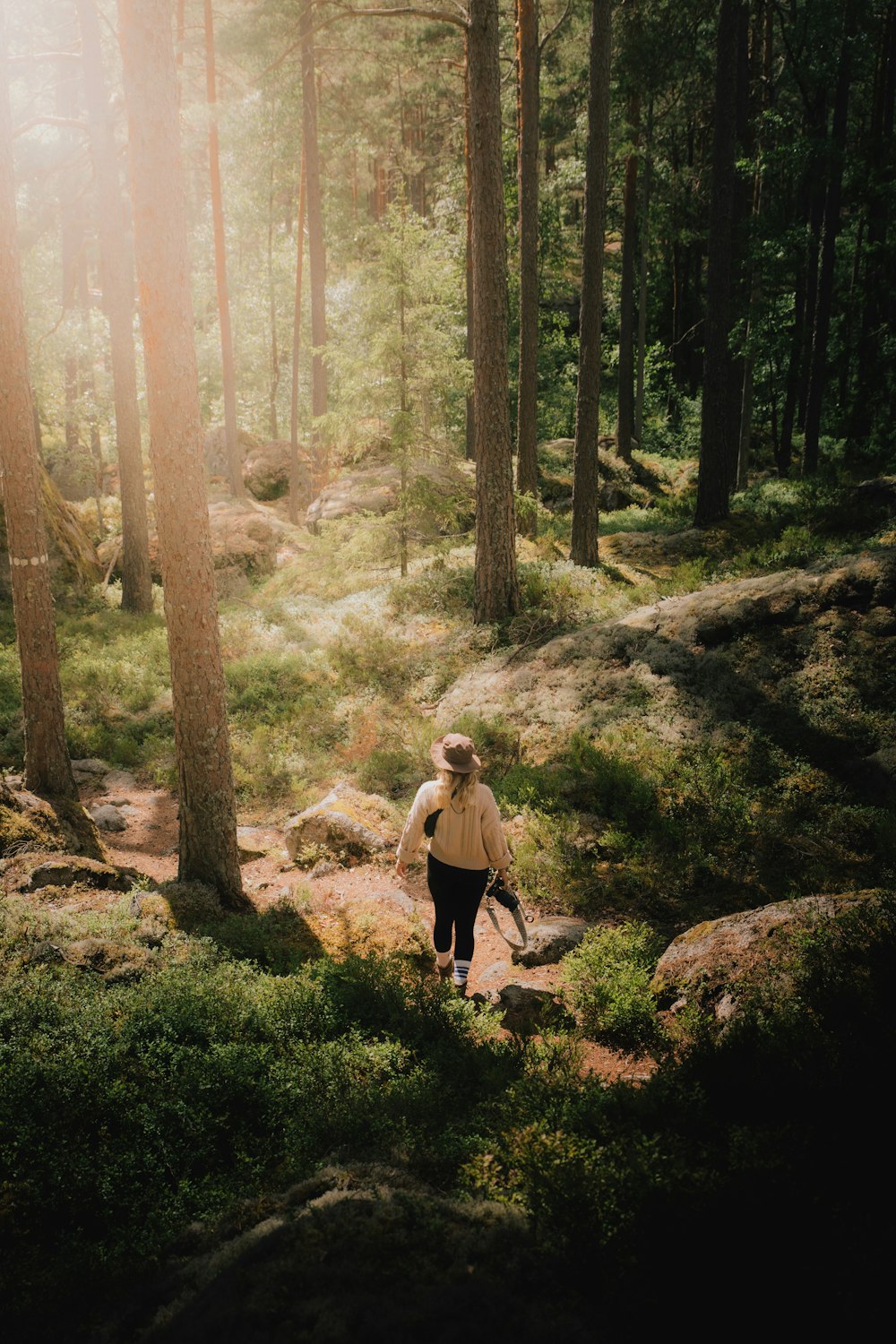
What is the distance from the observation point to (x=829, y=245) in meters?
21.5

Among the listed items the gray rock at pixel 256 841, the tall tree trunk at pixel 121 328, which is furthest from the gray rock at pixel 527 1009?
the tall tree trunk at pixel 121 328

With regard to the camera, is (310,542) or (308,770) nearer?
(308,770)

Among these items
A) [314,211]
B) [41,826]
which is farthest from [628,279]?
[41,826]

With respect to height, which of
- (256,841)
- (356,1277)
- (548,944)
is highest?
(356,1277)

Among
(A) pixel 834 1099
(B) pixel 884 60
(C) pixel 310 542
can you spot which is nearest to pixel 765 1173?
(A) pixel 834 1099

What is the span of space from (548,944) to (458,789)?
1741 mm

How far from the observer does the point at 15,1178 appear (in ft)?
10.2

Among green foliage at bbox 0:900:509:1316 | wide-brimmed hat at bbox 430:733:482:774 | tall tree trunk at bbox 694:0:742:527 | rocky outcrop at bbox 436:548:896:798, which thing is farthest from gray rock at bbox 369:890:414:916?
tall tree trunk at bbox 694:0:742:527

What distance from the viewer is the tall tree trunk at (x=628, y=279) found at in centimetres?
2316

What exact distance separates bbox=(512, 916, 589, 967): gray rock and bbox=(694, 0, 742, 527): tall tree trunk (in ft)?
42.9

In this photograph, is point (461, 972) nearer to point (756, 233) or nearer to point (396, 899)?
point (396, 899)

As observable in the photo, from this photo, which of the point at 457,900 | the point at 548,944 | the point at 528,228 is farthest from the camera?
the point at 528,228

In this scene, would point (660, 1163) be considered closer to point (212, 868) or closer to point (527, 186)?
point (212, 868)

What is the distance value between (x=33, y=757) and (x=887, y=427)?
25.1 m
